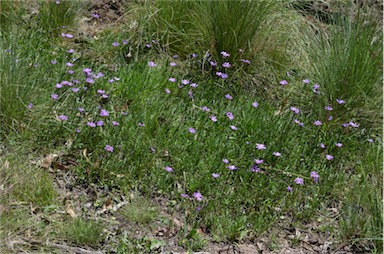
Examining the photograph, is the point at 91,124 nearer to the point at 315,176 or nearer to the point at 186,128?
the point at 186,128

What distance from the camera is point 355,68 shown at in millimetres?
4641

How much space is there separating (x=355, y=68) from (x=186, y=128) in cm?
165

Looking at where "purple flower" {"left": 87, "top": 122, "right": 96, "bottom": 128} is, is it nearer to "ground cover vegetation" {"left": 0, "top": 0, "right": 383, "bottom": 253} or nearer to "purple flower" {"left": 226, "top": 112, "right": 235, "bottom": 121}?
"ground cover vegetation" {"left": 0, "top": 0, "right": 383, "bottom": 253}

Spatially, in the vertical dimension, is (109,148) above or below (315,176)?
above

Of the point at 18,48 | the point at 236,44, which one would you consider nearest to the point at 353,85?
the point at 236,44

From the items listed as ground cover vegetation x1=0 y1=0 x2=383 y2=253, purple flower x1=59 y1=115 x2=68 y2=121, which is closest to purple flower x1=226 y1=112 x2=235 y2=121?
ground cover vegetation x1=0 y1=0 x2=383 y2=253

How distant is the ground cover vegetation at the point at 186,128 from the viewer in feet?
10.8

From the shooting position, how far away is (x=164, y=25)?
535 centimetres

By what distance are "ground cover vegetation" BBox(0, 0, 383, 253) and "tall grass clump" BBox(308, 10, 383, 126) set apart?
0.01 meters

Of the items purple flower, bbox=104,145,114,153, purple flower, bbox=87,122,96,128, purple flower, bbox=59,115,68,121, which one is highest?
purple flower, bbox=59,115,68,121

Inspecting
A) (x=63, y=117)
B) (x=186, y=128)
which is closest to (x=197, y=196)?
(x=186, y=128)

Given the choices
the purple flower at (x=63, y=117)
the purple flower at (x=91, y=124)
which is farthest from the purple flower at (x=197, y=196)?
the purple flower at (x=63, y=117)

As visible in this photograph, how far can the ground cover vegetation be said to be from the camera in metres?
3.30

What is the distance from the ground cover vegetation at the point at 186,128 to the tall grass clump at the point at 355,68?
1 cm
